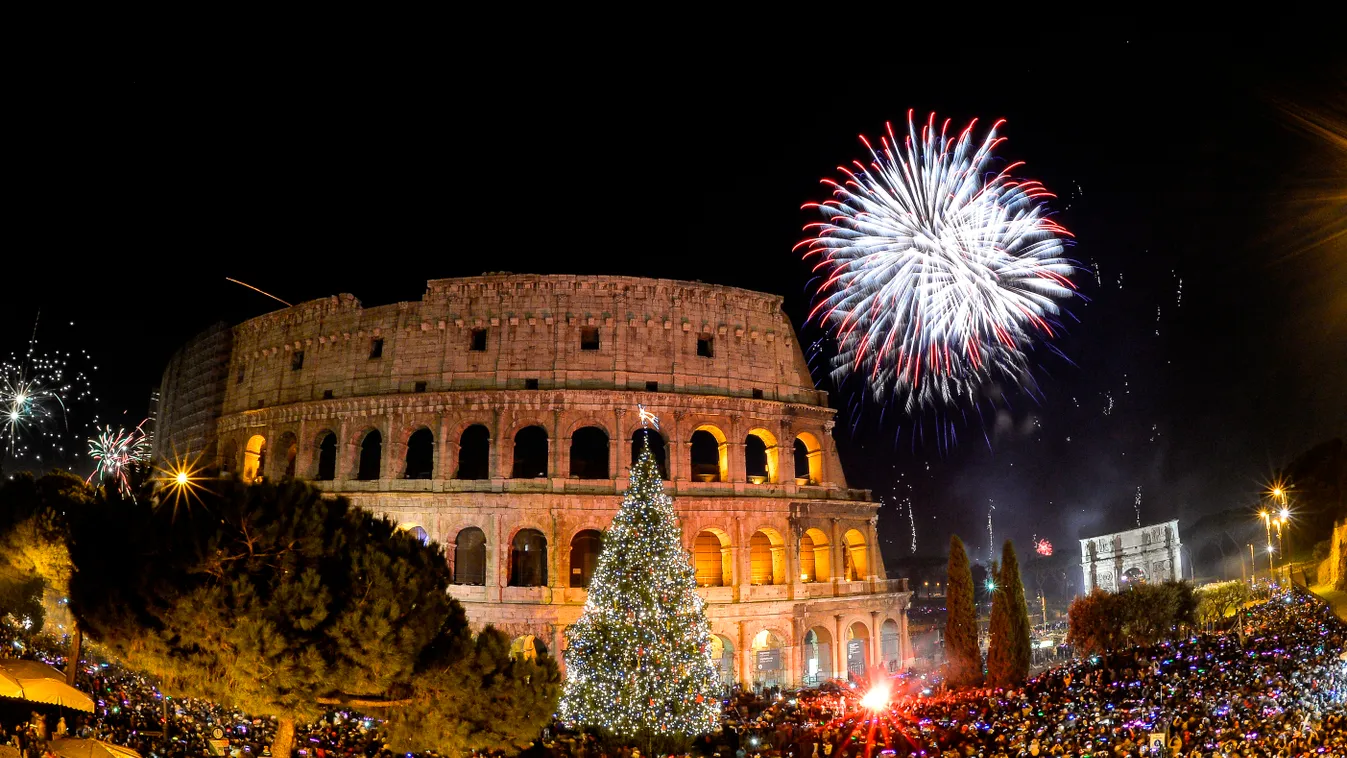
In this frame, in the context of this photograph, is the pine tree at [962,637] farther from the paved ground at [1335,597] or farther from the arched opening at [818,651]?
the paved ground at [1335,597]

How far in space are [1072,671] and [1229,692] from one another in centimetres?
529

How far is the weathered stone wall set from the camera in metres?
37.8

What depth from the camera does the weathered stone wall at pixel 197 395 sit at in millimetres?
37750

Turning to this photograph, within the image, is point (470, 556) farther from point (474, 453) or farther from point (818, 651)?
point (818, 651)

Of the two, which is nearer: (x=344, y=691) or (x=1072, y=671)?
(x=344, y=691)

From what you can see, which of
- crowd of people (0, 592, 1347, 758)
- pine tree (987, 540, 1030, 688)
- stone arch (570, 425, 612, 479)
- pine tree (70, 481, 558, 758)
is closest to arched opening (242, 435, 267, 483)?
stone arch (570, 425, 612, 479)

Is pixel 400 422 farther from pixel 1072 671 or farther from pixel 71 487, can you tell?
pixel 1072 671

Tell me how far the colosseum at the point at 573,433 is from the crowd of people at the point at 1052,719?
958 centimetres

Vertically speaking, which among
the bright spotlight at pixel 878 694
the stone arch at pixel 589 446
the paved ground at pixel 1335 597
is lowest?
the bright spotlight at pixel 878 694

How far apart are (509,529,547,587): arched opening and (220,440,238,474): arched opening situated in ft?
41.5

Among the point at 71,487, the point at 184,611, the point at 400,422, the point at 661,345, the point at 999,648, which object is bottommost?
the point at 999,648

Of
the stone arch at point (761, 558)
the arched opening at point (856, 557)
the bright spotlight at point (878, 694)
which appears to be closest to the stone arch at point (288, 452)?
the stone arch at point (761, 558)

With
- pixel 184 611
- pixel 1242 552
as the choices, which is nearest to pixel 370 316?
pixel 184 611

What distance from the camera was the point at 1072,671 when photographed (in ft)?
66.9
